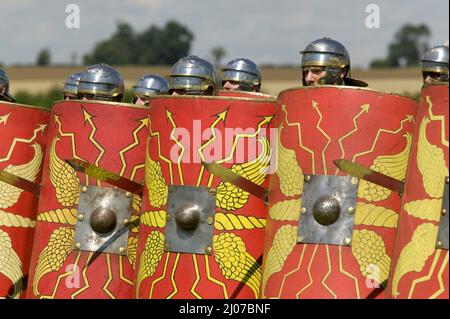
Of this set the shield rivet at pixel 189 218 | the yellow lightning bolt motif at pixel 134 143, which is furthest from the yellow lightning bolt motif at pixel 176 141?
the yellow lightning bolt motif at pixel 134 143

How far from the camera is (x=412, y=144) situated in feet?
26.2

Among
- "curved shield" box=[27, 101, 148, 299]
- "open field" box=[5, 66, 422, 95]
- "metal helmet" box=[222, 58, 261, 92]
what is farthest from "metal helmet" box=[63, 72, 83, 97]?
"open field" box=[5, 66, 422, 95]

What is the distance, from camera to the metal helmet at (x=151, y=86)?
1223 centimetres

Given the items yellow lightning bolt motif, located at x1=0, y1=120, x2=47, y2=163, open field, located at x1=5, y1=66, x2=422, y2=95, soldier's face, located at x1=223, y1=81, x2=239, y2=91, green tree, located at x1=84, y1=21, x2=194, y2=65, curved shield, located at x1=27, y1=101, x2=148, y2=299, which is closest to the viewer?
curved shield, located at x1=27, y1=101, x2=148, y2=299

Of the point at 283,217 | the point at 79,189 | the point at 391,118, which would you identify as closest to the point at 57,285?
the point at 79,189

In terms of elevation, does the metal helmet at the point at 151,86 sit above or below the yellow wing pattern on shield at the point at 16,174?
above

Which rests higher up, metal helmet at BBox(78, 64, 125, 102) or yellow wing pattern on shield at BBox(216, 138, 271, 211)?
metal helmet at BBox(78, 64, 125, 102)

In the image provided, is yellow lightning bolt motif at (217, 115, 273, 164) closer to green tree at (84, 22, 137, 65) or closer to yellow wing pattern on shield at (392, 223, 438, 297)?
yellow wing pattern on shield at (392, 223, 438, 297)

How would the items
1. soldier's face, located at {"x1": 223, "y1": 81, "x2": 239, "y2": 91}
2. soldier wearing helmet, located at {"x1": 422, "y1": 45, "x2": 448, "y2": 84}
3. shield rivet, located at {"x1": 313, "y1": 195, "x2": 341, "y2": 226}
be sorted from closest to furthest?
1. shield rivet, located at {"x1": 313, "y1": 195, "x2": 341, "y2": 226}
2. soldier wearing helmet, located at {"x1": 422, "y1": 45, "x2": 448, "y2": 84}
3. soldier's face, located at {"x1": 223, "y1": 81, "x2": 239, "y2": 91}

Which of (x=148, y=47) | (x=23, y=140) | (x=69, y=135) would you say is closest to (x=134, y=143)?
(x=69, y=135)

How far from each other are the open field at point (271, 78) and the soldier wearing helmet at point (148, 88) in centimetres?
2101

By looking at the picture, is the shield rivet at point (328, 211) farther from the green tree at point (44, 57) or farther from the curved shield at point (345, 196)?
the green tree at point (44, 57)

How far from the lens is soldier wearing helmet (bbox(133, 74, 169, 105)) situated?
12.2 meters

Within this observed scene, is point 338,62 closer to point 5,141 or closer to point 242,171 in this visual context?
point 242,171
